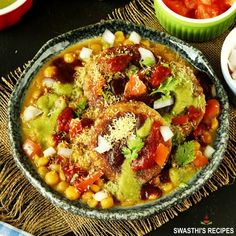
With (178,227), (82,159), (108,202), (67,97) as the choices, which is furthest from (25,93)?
(178,227)

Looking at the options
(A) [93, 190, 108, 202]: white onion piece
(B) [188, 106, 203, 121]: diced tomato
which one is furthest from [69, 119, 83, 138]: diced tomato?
(B) [188, 106, 203, 121]: diced tomato

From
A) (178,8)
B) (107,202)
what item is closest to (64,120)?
(107,202)

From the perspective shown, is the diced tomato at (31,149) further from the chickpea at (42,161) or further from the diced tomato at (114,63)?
the diced tomato at (114,63)

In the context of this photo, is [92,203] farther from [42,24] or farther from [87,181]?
[42,24]

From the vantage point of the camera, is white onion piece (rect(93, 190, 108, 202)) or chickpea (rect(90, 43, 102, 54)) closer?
white onion piece (rect(93, 190, 108, 202))

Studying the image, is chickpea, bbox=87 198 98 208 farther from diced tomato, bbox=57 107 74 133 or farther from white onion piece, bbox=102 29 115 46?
white onion piece, bbox=102 29 115 46
